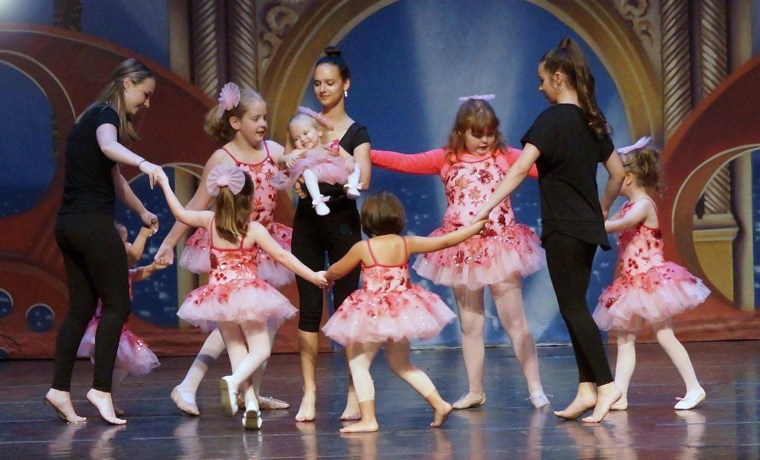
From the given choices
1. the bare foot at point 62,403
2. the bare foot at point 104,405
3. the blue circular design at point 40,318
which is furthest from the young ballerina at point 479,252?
the blue circular design at point 40,318

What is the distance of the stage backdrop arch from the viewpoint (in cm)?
723

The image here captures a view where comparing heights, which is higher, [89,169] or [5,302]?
[89,169]

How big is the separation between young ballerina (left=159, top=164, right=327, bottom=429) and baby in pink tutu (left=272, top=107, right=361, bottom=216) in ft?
0.57

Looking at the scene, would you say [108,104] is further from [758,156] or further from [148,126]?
[758,156]

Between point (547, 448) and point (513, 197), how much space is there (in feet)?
12.2

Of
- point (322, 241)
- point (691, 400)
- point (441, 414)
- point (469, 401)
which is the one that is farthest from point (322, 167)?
point (691, 400)

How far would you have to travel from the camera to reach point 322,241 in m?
4.63

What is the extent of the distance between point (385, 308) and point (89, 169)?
51.9 inches

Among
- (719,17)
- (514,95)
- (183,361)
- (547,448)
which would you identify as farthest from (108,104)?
(719,17)

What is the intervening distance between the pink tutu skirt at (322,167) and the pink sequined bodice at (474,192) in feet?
1.98

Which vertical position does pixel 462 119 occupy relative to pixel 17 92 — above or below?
below

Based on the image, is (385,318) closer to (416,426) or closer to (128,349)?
(416,426)

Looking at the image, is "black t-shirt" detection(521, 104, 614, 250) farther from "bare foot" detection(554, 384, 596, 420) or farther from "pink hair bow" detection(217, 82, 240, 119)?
"pink hair bow" detection(217, 82, 240, 119)

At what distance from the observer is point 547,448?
12.3 ft
